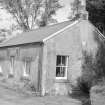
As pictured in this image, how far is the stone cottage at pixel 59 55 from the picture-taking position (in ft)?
56.4

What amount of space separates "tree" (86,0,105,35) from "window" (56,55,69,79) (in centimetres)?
1026

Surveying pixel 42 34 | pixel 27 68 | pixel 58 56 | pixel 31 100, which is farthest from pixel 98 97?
pixel 42 34

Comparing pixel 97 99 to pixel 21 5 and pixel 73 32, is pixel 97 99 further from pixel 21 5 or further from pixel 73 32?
pixel 21 5

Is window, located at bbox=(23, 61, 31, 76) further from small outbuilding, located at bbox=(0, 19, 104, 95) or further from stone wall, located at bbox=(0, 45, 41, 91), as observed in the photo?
stone wall, located at bbox=(0, 45, 41, 91)

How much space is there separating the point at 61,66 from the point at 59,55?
835 millimetres

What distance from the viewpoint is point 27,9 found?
47625mm

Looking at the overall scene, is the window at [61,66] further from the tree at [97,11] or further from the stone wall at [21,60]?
the tree at [97,11]

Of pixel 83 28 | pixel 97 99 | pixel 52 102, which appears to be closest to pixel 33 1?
pixel 83 28

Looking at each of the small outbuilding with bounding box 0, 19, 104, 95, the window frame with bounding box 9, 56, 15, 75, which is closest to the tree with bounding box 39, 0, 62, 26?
the window frame with bounding box 9, 56, 15, 75

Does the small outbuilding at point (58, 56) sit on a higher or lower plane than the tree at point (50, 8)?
lower

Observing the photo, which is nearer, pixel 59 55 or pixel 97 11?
pixel 59 55

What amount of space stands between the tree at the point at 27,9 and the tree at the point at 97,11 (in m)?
20.3

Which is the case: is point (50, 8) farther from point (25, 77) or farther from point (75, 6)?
point (25, 77)

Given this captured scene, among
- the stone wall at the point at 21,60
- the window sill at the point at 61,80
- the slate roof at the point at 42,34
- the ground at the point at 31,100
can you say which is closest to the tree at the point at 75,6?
the stone wall at the point at 21,60
